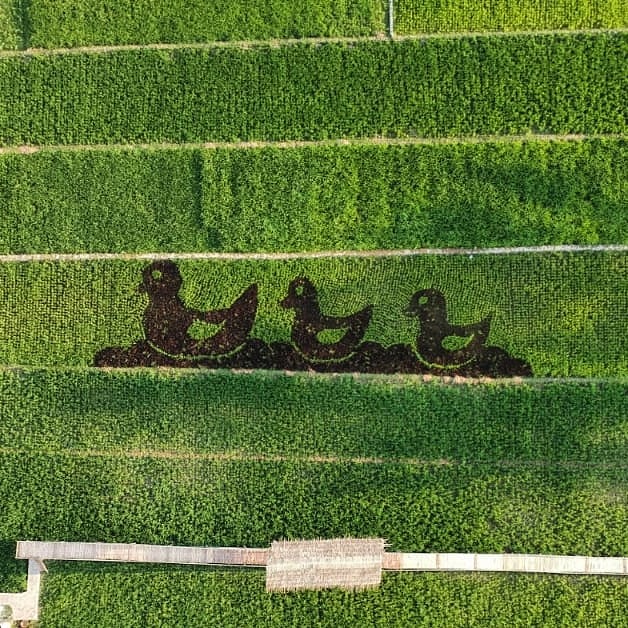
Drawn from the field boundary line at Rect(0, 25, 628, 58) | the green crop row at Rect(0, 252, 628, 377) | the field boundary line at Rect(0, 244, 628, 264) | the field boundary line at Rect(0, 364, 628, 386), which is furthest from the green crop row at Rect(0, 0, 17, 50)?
the field boundary line at Rect(0, 364, 628, 386)

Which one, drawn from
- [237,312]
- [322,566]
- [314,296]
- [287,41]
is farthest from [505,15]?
[322,566]

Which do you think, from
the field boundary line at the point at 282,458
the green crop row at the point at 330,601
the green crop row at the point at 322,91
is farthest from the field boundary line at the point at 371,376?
the green crop row at the point at 322,91

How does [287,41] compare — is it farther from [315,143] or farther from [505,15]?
[505,15]

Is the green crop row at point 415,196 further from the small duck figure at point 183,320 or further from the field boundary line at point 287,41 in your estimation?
the field boundary line at point 287,41

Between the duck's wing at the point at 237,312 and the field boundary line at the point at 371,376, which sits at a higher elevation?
the duck's wing at the point at 237,312

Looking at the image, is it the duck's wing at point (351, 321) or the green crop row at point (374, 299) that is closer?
the green crop row at point (374, 299)

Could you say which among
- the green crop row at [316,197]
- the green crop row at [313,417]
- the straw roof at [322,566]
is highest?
the green crop row at [316,197]
